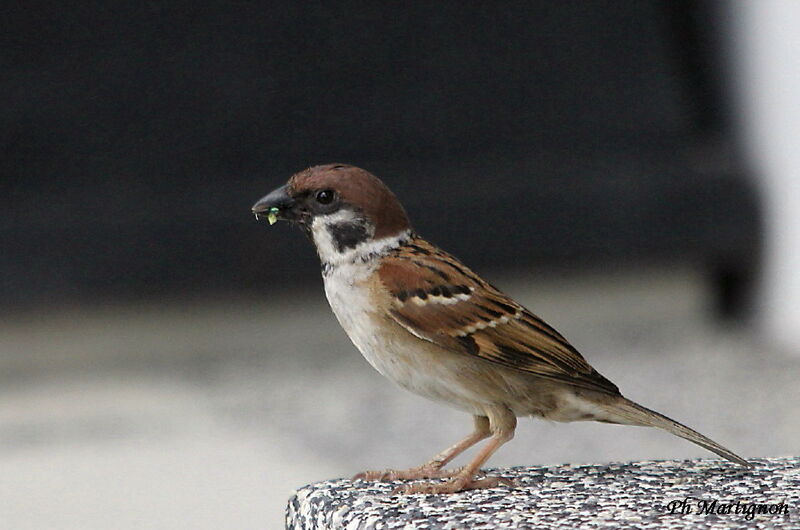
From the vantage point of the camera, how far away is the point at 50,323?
733 cm

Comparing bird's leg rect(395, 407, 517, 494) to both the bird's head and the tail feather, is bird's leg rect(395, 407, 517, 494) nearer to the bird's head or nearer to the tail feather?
the tail feather

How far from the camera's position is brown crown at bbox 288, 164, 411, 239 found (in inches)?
111

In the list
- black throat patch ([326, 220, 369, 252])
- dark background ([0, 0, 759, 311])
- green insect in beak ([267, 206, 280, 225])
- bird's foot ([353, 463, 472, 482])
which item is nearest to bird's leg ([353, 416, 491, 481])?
bird's foot ([353, 463, 472, 482])

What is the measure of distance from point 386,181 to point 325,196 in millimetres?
4954

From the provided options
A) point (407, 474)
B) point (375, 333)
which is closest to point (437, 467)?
point (407, 474)

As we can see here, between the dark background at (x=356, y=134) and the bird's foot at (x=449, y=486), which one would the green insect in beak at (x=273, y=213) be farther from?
the dark background at (x=356, y=134)

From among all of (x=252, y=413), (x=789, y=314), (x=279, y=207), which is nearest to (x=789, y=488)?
(x=279, y=207)

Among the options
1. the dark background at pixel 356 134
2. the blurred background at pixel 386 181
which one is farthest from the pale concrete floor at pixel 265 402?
the dark background at pixel 356 134

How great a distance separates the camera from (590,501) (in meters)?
2.44

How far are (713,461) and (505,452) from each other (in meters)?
3.13

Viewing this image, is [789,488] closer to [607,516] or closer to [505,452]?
[607,516]

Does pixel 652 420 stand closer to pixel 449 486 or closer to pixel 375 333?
pixel 449 486

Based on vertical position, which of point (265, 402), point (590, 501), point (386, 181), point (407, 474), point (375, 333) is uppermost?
point (386, 181)

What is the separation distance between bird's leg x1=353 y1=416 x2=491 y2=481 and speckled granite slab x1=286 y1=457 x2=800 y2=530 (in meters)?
0.04
